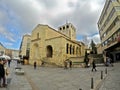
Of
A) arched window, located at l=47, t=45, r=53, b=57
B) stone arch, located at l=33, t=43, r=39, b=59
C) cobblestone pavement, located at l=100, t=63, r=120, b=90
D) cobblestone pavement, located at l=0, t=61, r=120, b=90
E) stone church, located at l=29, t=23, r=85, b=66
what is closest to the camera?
cobblestone pavement, located at l=100, t=63, r=120, b=90

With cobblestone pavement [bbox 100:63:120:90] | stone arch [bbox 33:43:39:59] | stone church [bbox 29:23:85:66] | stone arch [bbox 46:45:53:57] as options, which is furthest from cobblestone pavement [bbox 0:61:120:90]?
stone arch [bbox 33:43:39:59]

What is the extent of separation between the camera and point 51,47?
1836 inches

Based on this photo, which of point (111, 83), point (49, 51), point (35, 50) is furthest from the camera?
point (35, 50)

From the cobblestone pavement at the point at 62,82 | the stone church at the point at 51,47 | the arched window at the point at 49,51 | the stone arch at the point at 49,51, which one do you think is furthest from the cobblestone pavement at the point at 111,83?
the arched window at the point at 49,51

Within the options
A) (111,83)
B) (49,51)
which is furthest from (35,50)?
(111,83)

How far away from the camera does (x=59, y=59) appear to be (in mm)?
40250

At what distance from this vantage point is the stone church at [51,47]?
4103 cm

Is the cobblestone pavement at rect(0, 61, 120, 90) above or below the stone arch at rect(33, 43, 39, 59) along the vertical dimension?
below

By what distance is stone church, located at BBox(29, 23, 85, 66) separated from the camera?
41031 millimetres

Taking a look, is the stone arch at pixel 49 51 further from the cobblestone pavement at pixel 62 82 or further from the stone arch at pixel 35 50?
the cobblestone pavement at pixel 62 82

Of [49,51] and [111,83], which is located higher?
[49,51]

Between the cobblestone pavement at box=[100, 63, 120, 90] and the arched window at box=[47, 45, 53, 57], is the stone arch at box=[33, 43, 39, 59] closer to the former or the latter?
the arched window at box=[47, 45, 53, 57]

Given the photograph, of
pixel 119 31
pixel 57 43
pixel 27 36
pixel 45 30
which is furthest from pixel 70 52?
pixel 27 36

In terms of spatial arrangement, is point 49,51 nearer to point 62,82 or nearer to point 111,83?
point 62,82
